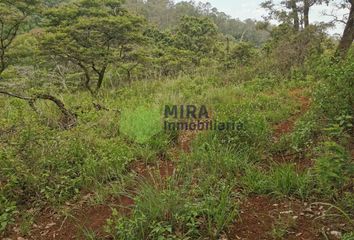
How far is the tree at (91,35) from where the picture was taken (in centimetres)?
981

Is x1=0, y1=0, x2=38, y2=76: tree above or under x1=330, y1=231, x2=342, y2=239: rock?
above

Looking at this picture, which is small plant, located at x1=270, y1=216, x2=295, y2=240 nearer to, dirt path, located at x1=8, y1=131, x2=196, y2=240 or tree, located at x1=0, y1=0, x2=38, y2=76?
dirt path, located at x1=8, y1=131, x2=196, y2=240

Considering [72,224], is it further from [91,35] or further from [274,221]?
[91,35]

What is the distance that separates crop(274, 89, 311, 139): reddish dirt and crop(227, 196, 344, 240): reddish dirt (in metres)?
1.70

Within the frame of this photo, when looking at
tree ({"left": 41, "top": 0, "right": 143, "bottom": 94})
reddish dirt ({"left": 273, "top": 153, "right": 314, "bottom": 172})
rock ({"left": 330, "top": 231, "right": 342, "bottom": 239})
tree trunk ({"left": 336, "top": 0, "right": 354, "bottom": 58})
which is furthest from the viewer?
tree ({"left": 41, "top": 0, "right": 143, "bottom": 94})

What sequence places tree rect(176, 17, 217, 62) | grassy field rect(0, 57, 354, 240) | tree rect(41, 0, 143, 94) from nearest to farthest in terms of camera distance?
grassy field rect(0, 57, 354, 240) < tree rect(41, 0, 143, 94) < tree rect(176, 17, 217, 62)

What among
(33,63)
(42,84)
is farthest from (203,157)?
(33,63)

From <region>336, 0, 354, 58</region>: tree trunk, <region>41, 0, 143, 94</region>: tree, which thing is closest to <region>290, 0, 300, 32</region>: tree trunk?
<region>336, 0, 354, 58</region>: tree trunk

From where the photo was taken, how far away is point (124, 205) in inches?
124

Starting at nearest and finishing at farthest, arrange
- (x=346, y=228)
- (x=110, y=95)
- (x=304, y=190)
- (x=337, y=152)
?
(x=346, y=228), (x=337, y=152), (x=304, y=190), (x=110, y=95)

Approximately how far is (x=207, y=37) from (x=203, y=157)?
16.6 metres

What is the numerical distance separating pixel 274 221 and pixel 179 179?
1012 millimetres

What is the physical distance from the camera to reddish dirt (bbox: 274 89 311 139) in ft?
15.5

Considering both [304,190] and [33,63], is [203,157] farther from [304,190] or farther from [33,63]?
[33,63]
